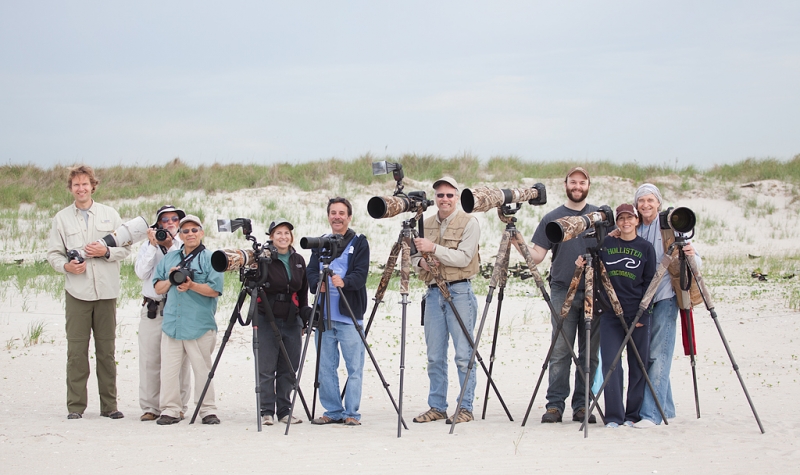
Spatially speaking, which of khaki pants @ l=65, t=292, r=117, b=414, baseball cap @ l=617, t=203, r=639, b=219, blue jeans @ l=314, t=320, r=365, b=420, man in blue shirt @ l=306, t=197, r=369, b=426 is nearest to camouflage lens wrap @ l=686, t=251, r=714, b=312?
baseball cap @ l=617, t=203, r=639, b=219

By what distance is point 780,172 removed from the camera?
2506cm

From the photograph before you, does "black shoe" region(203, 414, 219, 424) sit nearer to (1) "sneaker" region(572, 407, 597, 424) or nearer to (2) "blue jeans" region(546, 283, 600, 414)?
(2) "blue jeans" region(546, 283, 600, 414)

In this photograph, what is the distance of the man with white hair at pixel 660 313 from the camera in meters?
5.88

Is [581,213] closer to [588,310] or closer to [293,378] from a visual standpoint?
[588,310]

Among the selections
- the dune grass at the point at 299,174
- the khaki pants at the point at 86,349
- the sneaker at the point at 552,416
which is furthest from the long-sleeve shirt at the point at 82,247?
the dune grass at the point at 299,174

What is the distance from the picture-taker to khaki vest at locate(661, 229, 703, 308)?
5836 mm

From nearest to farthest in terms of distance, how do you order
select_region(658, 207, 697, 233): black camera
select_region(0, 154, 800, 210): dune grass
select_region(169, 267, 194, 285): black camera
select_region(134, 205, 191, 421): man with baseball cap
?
select_region(658, 207, 697, 233): black camera → select_region(169, 267, 194, 285): black camera → select_region(134, 205, 191, 421): man with baseball cap → select_region(0, 154, 800, 210): dune grass

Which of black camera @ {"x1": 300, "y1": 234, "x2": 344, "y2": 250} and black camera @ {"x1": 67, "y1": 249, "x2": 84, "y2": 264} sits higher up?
black camera @ {"x1": 300, "y1": 234, "x2": 344, "y2": 250}

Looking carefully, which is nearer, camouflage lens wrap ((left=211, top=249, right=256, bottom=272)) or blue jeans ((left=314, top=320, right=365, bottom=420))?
camouflage lens wrap ((left=211, top=249, right=256, bottom=272))

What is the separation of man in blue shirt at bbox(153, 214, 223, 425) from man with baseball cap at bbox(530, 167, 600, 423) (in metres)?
2.55

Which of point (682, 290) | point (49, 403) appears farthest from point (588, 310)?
point (49, 403)

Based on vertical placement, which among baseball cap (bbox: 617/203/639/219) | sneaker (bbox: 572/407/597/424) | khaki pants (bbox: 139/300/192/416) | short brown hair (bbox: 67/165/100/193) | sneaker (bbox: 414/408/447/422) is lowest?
sneaker (bbox: 414/408/447/422)

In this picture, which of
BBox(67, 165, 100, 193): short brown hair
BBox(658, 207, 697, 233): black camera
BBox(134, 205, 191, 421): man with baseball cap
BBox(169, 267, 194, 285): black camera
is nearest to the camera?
BBox(658, 207, 697, 233): black camera

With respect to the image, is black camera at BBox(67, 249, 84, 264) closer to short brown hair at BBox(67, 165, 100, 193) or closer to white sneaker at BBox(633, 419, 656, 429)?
short brown hair at BBox(67, 165, 100, 193)
